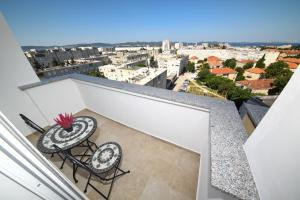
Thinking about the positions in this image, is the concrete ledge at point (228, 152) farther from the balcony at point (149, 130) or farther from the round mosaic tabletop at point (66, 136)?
the round mosaic tabletop at point (66, 136)

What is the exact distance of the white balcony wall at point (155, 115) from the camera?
1.72m

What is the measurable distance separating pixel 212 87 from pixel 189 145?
65.3 ft

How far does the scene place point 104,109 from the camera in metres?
2.93

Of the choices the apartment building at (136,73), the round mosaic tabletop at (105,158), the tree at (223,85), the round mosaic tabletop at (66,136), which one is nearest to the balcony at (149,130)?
the round mosaic tabletop at (105,158)

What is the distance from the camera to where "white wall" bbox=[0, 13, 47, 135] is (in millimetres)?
2010

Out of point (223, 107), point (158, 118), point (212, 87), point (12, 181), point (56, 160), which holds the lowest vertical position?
point (212, 87)

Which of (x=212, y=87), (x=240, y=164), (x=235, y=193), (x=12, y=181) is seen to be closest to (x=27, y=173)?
(x=12, y=181)

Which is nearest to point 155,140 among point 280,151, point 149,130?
point 149,130

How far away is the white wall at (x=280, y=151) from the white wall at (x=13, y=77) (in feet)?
12.0

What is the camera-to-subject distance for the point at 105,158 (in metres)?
1.61

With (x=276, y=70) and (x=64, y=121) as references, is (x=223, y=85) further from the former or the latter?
(x=64, y=121)

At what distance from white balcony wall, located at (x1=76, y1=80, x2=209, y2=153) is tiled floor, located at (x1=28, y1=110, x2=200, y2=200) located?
0.20 m

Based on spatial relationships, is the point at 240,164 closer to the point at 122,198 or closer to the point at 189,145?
the point at 189,145

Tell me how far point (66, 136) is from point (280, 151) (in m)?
2.27
